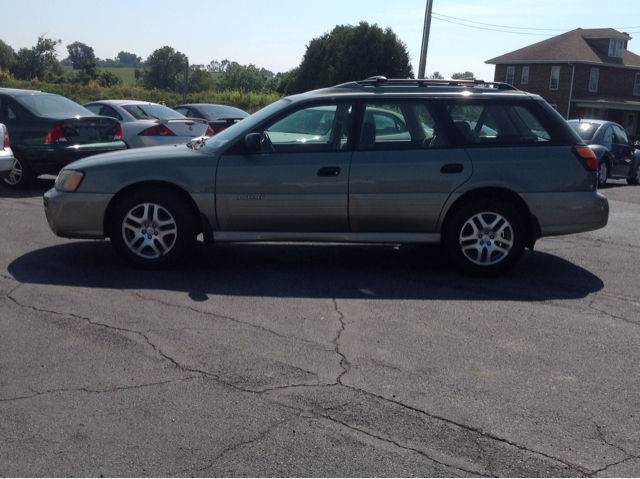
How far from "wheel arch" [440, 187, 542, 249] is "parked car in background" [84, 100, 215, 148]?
264 inches

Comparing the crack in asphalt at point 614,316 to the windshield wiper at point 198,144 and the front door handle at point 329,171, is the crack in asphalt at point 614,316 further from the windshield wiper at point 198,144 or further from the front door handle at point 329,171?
the windshield wiper at point 198,144

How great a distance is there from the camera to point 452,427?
12.0 ft

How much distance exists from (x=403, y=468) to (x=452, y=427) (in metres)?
0.52

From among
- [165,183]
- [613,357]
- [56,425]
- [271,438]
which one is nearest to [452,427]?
[271,438]

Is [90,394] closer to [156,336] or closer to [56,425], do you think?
[56,425]

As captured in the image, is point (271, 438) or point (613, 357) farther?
point (613, 357)

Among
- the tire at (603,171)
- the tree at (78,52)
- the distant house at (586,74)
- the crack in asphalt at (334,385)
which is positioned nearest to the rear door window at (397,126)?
the crack in asphalt at (334,385)

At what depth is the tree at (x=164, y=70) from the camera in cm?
9512

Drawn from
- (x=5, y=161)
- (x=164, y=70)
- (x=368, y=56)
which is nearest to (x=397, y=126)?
(x=5, y=161)

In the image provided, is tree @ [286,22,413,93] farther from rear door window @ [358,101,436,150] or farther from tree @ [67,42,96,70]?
tree @ [67,42,96,70]

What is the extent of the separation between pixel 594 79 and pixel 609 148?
38.8 metres

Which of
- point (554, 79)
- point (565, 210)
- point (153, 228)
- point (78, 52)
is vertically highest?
point (78, 52)

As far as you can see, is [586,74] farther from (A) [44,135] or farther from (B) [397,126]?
(B) [397,126]

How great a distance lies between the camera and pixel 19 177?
11.7 m
